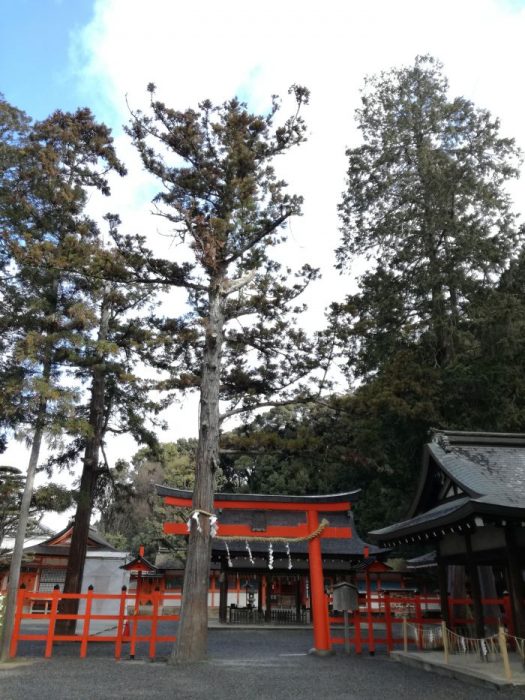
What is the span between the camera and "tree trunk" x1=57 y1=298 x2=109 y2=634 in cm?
1338

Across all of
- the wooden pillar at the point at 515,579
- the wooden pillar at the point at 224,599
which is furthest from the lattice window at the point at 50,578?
the wooden pillar at the point at 515,579

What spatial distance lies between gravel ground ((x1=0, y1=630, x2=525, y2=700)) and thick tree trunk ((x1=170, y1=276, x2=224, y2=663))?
46 centimetres

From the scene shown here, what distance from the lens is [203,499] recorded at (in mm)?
9938

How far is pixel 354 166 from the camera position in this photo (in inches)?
728

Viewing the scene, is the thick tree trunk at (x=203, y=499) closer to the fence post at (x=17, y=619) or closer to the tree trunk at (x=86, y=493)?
the fence post at (x=17, y=619)

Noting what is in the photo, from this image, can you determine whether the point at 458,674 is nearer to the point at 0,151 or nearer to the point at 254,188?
the point at 254,188

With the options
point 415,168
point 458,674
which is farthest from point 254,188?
point 458,674

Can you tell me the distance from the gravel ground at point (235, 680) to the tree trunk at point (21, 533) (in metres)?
0.56

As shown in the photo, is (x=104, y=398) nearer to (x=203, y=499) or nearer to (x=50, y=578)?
(x=203, y=499)

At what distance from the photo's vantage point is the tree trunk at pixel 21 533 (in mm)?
9875

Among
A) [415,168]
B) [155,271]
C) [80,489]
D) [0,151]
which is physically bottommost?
[80,489]

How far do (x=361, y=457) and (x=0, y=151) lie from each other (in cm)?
1172

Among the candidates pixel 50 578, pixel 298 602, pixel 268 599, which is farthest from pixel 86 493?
pixel 50 578

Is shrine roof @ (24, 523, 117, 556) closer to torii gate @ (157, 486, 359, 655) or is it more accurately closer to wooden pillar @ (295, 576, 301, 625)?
wooden pillar @ (295, 576, 301, 625)
